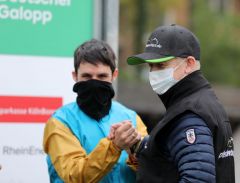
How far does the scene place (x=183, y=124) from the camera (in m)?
3.43

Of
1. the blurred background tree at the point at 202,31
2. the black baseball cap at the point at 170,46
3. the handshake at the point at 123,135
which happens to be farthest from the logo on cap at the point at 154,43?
the blurred background tree at the point at 202,31

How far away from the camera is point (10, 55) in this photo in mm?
4977

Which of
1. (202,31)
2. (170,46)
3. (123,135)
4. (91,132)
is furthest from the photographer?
(202,31)

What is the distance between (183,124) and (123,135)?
0.45 meters

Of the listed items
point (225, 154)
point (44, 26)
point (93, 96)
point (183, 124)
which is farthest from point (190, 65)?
point (44, 26)

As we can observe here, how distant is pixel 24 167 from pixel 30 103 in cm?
44

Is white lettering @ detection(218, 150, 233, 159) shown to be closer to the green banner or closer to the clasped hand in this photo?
the clasped hand

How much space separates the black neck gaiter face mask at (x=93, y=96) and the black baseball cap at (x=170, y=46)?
0.50 meters

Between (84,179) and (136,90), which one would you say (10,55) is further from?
(136,90)

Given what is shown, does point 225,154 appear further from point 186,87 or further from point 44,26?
point 44,26

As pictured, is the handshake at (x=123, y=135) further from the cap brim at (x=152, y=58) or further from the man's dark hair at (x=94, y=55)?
the man's dark hair at (x=94, y=55)

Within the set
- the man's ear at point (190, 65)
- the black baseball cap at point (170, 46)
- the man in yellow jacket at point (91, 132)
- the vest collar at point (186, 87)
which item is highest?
the black baseball cap at point (170, 46)

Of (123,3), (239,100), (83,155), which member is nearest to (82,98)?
(83,155)

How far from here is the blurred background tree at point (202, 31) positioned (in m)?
32.7
